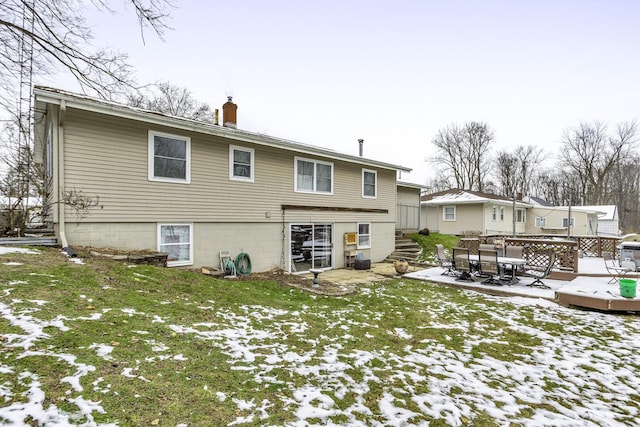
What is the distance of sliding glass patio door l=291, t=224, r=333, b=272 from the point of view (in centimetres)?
1196

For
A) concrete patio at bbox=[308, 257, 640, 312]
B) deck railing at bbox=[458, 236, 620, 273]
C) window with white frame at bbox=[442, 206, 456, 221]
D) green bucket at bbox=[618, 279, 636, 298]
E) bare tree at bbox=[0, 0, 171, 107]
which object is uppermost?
bare tree at bbox=[0, 0, 171, 107]

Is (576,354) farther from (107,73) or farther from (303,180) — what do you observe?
(107,73)

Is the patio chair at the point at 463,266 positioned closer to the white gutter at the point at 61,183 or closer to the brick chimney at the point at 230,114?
the brick chimney at the point at 230,114

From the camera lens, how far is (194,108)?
26.4 metres

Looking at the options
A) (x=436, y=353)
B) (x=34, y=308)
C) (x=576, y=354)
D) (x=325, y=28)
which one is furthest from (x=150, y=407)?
(x=325, y=28)

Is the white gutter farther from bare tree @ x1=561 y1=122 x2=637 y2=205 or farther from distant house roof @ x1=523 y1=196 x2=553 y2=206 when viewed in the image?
bare tree @ x1=561 y1=122 x2=637 y2=205

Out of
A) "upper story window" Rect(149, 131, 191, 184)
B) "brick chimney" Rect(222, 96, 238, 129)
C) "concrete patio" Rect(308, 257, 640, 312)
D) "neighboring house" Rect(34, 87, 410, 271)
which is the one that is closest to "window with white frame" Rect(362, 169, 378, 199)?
"neighboring house" Rect(34, 87, 410, 271)

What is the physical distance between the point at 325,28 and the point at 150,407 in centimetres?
1577

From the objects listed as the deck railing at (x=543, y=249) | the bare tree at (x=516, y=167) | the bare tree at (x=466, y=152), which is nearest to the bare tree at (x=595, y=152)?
the bare tree at (x=516, y=167)

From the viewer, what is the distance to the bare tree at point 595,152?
128ft

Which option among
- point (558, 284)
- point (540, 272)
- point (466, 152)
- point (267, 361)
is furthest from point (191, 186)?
point (466, 152)

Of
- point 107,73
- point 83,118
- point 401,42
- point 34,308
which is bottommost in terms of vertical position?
point 34,308

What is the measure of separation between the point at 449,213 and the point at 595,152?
101ft

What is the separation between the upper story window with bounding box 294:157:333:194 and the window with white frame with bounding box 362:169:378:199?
2256mm
